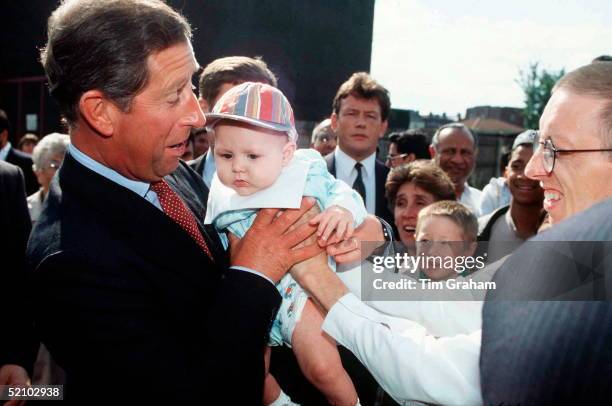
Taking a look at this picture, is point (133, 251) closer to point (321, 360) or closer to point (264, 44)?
point (321, 360)

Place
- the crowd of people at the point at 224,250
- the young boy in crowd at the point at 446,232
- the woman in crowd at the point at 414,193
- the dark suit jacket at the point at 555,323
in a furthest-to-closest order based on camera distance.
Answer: the woman in crowd at the point at 414,193 < the young boy in crowd at the point at 446,232 < the crowd of people at the point at 224,250 < the dark suit jacket at the point at 555,323

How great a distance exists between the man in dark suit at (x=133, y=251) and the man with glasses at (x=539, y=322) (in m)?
0.29

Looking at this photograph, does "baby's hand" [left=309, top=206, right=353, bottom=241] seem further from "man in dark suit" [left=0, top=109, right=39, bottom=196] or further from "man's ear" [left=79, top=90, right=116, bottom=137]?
"man in dark suit" [left=0, top=109, right=39, bottom=196]

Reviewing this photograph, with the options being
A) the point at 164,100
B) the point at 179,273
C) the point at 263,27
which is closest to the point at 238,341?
the point at 179,273

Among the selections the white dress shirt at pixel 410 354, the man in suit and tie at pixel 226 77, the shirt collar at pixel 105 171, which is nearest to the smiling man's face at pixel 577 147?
the white dress shirt at pixel 410 354

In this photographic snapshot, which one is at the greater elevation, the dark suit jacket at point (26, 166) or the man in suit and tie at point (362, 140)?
the man in suit and tie at point (362, 140)

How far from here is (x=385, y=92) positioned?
4.54 meters

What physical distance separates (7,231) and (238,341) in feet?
6.60

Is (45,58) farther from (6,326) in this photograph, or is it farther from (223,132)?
(6,326)

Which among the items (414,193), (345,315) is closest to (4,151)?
(414,193)

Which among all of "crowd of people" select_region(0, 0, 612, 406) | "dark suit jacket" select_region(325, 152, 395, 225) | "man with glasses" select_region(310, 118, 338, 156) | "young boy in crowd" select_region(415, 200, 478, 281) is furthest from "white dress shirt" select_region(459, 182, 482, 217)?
"crowd of people" select_region(0, 0, 612, 406)

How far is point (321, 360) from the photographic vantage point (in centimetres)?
182

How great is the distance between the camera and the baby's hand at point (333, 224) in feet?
5.99

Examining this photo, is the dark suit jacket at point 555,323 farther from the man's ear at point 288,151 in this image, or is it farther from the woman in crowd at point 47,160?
the woman in crowd at point 47,160
